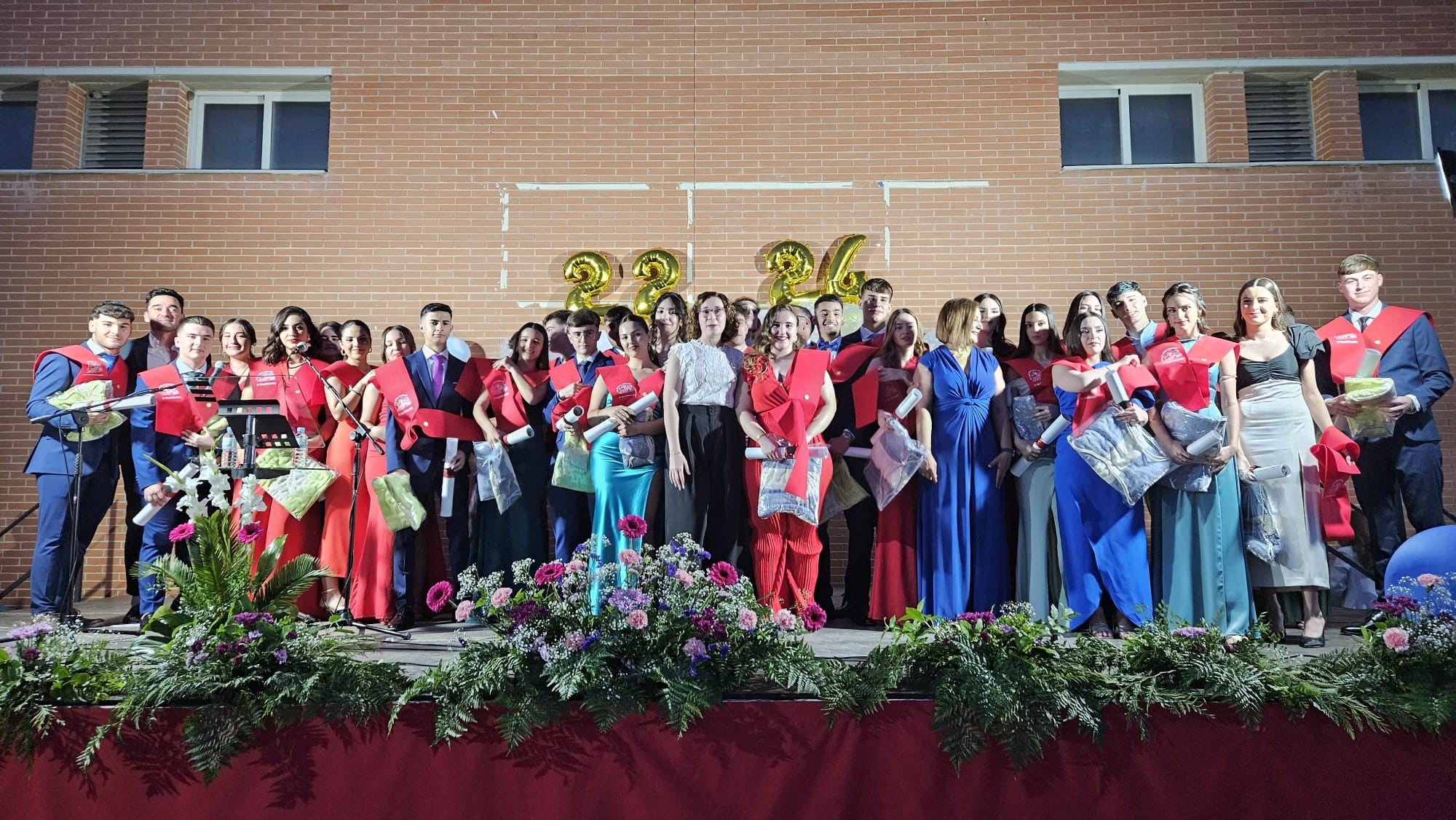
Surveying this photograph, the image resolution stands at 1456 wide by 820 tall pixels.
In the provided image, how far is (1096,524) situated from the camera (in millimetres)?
4555

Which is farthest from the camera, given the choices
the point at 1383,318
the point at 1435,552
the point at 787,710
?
the point at 1383,318

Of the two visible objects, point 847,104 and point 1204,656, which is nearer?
point 1204,656

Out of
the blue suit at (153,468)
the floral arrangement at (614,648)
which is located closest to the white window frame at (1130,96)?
the floral arrangement at (614,648)

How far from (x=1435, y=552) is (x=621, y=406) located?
10.8 feet

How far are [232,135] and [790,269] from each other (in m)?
3.68

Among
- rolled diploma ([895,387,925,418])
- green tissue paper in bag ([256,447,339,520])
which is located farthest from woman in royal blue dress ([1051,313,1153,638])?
green tissue paper in bag ([256,447,339,520])

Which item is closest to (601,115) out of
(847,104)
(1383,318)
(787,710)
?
(847,104)

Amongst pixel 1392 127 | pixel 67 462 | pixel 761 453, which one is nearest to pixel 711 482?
pixel 761 453

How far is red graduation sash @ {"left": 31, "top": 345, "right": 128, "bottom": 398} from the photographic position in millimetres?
5180

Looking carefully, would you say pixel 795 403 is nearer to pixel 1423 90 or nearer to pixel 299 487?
pixel 299 487

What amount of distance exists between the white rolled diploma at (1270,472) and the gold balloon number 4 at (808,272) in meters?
2.73

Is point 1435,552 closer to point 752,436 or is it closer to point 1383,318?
point 1383,318

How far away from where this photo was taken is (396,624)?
195 inches

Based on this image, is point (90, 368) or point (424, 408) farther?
point (424, 408)
